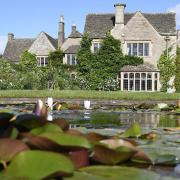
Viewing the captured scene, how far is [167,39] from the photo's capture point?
37406 mm

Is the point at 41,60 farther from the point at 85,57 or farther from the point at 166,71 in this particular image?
the point at 166,71

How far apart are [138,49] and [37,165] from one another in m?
36.5

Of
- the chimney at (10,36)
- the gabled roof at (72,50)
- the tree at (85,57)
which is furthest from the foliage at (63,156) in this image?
the chimney at (10,36)

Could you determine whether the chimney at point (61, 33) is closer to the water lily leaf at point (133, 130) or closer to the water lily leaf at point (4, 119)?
the water lily leaf at point (133, 130)

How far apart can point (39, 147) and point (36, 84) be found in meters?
29.9

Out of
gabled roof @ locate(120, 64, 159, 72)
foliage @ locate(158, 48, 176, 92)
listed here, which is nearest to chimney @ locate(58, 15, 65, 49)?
gabled roof @ locate(120, 64, 159, 72)

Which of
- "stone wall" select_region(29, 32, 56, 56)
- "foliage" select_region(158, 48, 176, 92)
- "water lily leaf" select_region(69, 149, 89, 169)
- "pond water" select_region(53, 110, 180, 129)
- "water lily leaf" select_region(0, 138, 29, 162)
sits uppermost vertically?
"stone wall" select_region(29, 32, 56, 56)

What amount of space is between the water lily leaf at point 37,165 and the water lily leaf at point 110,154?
1.03ft

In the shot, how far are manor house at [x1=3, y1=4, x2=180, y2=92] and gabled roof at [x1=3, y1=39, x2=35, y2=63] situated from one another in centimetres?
867

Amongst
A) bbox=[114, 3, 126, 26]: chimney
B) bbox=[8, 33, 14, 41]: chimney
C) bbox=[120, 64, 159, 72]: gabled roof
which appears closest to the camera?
bbox=[120, 64, 159, 72]: gabled roof

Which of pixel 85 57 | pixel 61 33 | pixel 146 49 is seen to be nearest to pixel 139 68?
pixel 146 49

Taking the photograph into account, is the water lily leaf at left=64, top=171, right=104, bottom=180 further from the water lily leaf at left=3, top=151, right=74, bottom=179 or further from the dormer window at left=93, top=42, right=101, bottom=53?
the dormer window at left=93, top=42, right=101, bottom=53

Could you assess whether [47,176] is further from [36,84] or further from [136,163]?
[36,84]

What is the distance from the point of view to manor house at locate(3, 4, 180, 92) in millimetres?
36344
